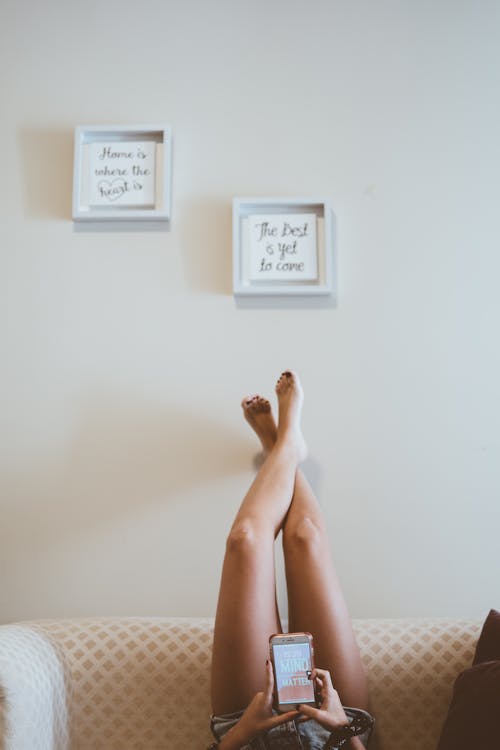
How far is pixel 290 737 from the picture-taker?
1.10 metres

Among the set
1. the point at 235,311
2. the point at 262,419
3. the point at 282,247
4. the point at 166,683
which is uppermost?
the point at 282,247

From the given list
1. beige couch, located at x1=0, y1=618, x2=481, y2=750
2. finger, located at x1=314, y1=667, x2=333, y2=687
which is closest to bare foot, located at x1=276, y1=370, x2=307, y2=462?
beige couch, located at x1=0, y1=618, x2=481, y2=750

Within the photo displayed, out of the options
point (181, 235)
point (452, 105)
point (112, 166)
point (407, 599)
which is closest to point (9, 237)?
point (112, 166)

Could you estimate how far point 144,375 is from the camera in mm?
1778

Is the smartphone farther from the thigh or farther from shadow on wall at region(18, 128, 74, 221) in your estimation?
shadow on wall at region(18, 128, 74, 221)

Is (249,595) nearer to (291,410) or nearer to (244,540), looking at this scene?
(244,540)

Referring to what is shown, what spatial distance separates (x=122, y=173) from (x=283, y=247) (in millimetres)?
522

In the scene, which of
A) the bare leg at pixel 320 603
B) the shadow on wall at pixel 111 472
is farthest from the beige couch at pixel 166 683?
the shadow on wall at pixel 111 472

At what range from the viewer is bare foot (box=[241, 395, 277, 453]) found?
166cm

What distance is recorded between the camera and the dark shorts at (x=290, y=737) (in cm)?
110

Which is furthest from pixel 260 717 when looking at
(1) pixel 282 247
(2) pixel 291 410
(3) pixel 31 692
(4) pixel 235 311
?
(1) pixel 282 247

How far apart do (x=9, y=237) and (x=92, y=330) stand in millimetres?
379

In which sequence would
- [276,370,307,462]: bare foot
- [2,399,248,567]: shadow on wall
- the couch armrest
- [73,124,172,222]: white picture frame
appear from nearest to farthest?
the couch armrest
[276,370,307,462]: bare foot
[2,399,248,567]: shadow on wall
[73,124,172,222]: white picture frame

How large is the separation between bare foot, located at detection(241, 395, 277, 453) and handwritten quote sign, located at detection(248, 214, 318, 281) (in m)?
0.37
